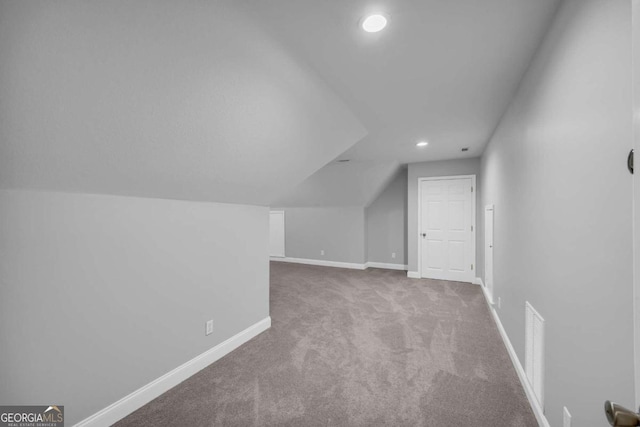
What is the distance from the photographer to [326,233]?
264 inches

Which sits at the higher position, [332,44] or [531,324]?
[332,44]

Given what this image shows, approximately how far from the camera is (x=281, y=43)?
5.33ft

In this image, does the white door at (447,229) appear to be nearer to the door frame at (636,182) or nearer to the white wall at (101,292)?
the white wall at (101,292)

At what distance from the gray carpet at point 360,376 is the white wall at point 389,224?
2.55 metres

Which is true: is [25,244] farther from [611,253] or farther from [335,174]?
[335,174]

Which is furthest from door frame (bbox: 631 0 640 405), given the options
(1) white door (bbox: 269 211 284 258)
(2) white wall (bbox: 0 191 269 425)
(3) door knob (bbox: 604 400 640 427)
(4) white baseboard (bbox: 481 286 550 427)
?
(1) white door (bbox: 269 211 284 258)

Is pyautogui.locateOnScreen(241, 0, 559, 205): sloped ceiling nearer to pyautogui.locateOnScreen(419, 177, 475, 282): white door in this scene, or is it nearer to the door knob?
the door knob

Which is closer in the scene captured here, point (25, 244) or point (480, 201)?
point (25, 244)

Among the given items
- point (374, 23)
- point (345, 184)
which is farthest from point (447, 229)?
point (374, 23)

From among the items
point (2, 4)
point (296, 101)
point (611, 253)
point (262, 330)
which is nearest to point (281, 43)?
point (296, 101)

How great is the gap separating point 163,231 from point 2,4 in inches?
53.2

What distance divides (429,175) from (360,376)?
4128 millimetres

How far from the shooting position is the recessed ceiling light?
4.67ft

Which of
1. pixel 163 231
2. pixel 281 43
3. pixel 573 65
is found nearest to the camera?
pixel 573 65
